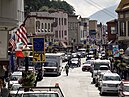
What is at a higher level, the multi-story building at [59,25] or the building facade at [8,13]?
the multi-story building at [59,25]

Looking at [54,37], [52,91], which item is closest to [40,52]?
[52,91]

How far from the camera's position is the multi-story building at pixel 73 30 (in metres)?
128

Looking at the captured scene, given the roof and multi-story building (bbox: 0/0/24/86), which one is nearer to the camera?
multi-story building (bbox: 0/0/24/86)

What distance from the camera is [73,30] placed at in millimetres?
130750

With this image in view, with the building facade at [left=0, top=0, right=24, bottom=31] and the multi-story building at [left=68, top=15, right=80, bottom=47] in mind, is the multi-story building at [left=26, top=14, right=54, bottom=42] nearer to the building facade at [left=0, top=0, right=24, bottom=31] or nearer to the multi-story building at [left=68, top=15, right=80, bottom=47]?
the multi-story building at [left=68, top=15, right=80, bottom=47]

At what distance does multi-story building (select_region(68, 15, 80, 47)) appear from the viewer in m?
128

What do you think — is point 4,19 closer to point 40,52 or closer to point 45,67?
point 40,52

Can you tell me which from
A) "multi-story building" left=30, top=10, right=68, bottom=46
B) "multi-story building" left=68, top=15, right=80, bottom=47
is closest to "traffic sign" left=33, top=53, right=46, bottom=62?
"multi-story building" left=30, top=10, right=68, bottom=46

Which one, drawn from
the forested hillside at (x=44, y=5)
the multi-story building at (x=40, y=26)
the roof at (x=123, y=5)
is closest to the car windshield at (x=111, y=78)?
the roof at (x=123, y=5)

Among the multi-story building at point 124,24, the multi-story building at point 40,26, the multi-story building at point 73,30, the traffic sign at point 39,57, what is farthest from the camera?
the multi-story building at point 73,30

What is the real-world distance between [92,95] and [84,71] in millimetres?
32010

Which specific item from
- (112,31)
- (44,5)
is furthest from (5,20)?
(44,5)

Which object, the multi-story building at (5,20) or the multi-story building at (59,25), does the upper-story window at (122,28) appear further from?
the multi-story building at (5,20)

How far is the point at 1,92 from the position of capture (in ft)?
81.2
